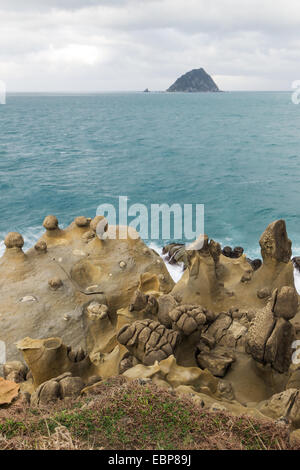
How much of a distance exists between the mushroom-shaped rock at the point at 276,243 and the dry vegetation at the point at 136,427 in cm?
496

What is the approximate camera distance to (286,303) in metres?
6.89

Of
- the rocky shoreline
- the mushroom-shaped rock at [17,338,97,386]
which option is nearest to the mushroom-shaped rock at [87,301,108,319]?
the rocky shoreline

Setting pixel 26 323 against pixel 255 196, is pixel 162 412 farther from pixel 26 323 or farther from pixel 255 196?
pixel 255 196

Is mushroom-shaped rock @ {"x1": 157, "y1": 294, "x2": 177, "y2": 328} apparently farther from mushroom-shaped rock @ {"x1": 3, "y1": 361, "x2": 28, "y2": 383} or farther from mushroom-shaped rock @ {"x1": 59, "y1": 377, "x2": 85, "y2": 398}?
mushroom-shaped rock @ {"x1": 3, "y1": 361, "x2": 28, "y2": 383}

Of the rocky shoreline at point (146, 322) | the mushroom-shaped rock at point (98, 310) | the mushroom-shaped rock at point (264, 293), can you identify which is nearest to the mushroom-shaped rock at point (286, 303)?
the rocky shoreline at point (146, 322)

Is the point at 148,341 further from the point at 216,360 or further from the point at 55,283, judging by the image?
the point at 55,283

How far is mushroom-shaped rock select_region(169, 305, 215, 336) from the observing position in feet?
23.9

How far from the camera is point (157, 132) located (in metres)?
74.9

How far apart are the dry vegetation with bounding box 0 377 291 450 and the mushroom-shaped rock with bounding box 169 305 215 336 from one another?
6.45 ft

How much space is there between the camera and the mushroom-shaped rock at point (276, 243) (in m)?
9.12

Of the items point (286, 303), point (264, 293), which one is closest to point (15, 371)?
point (286, 303)

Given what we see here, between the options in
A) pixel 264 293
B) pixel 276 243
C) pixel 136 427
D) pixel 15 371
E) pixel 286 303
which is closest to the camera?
pixel 136 427

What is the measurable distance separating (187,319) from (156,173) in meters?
38.5

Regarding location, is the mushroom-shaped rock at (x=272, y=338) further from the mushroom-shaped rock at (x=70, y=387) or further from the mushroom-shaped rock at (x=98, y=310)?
the mushroom-shaped rock at (x=98, y=310)
